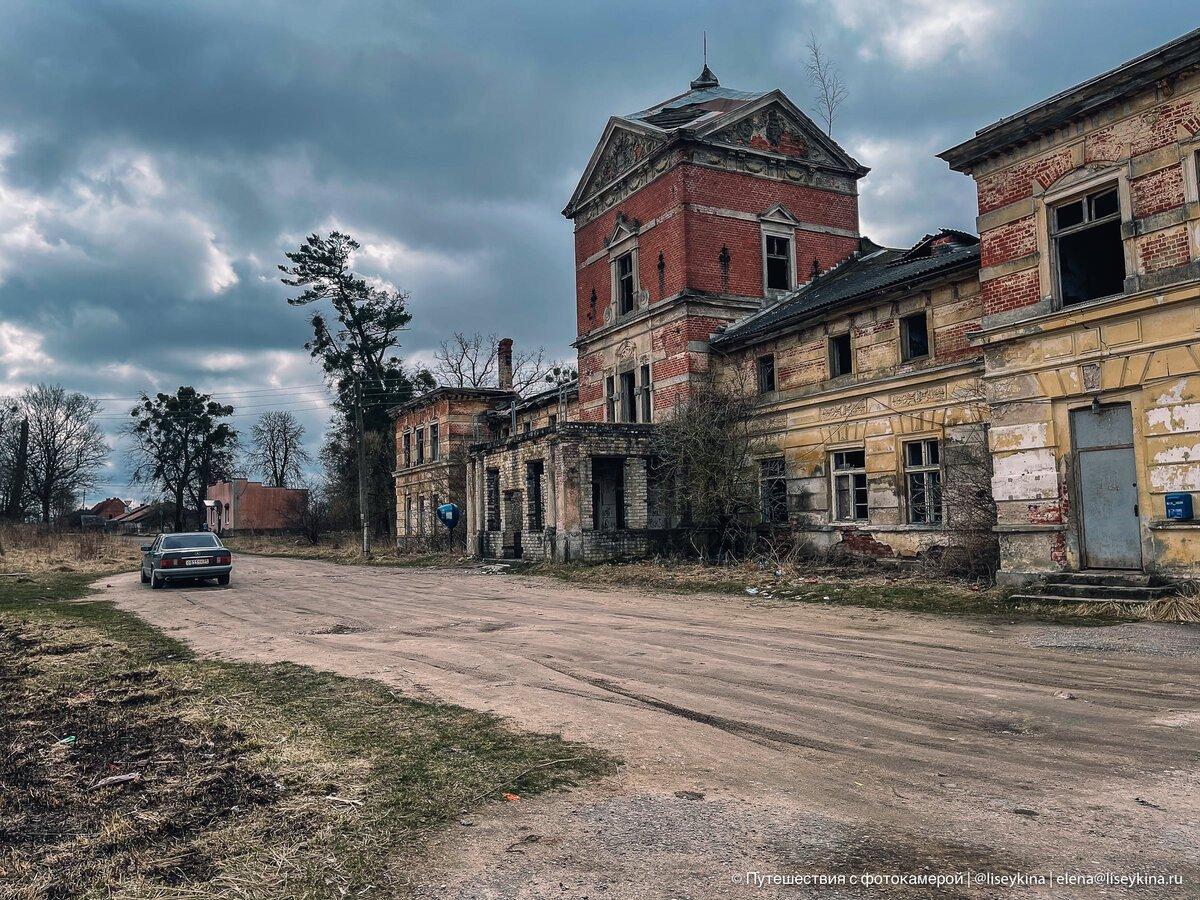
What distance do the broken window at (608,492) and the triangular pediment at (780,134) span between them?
11.6 metres

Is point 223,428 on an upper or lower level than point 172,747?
upper

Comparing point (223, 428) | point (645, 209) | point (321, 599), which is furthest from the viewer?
point (223, 428)

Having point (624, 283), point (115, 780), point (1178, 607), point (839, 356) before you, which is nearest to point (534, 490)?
point (624, 283)

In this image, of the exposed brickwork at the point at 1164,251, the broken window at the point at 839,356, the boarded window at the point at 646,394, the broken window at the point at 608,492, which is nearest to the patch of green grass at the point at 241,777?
the exposed brickwork at the point at 1164,251

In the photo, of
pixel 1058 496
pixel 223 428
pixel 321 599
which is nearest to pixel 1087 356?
pixel 1058 496

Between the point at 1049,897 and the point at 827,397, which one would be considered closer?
the point at 1049,897

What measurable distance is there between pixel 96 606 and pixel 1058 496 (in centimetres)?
1793

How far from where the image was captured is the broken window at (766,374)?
79.1 ft

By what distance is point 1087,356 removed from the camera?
43.1 feet

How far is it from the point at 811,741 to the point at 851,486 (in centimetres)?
1637

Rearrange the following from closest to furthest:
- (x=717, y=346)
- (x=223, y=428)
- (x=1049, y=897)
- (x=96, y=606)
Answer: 1. (x=1049, y=897)
2. (x=96, y=606)
3. (x=717, y=346)
4. (x=223, y=428)

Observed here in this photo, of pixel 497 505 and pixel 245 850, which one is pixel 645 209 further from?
pixel 245 850

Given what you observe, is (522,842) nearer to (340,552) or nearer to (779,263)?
(779,263)

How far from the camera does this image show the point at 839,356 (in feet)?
70.9
